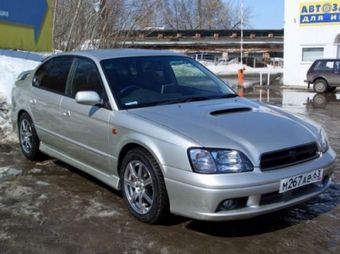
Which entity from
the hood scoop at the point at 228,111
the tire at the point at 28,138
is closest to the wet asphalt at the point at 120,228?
the hood scoop at the point at 228,111

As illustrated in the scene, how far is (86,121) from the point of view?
5.45m

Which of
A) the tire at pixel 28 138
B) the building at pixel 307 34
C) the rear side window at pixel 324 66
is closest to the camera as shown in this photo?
the tire at pixel 28 138

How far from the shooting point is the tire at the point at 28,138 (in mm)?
6938

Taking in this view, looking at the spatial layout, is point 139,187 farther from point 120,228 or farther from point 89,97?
point 89,97

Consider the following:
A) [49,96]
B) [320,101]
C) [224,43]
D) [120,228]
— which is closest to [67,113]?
[49,96]

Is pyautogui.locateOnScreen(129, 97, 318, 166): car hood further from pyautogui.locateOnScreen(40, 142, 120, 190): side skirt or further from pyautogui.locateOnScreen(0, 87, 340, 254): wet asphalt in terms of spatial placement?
pyautogui.locateOnScreen(40, 142, 120, 190): side skirt

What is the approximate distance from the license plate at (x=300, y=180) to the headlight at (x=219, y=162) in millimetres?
348

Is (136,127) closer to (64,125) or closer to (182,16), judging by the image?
(64,125)

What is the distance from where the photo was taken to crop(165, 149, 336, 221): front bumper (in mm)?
4055

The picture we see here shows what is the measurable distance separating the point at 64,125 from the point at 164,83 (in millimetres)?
1331

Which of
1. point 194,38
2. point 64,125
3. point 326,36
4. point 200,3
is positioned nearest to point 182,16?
point 200,3

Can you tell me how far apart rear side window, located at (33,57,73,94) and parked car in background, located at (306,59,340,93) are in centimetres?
1836

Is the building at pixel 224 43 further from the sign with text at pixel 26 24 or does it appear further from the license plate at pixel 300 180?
the license plate at pixel 300 180

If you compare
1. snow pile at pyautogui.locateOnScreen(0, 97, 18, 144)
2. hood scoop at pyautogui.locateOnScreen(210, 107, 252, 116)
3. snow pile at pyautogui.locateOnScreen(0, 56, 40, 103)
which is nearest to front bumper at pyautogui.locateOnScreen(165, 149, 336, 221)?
hood scoop at pyautogui.locateOnScreen(210, 107, 252, 116)
